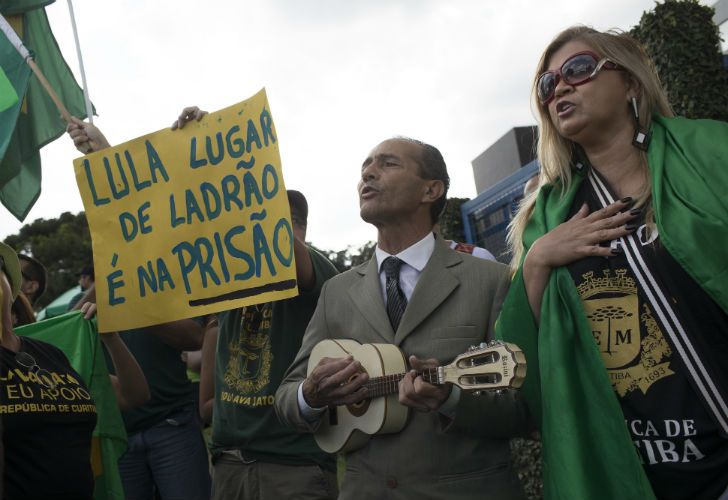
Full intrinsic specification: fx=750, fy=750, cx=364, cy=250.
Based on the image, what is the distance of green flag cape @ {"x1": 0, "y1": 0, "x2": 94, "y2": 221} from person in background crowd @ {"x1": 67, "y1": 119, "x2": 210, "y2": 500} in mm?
523

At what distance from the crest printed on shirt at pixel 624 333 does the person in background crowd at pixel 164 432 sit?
8.84ft

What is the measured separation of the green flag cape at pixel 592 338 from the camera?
2.00 metres

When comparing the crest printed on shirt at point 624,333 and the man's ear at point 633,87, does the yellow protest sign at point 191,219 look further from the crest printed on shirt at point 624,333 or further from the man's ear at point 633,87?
the man's ear at point 633,87

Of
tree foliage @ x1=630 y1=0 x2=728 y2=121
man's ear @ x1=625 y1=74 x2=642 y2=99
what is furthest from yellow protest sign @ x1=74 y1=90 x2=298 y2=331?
→ tree foliage @ x1=630 y1=0 x2=728 y2=121

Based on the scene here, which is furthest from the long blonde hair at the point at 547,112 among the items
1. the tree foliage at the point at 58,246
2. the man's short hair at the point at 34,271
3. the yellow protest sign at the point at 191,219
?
the tree foliage at the point at 58,246

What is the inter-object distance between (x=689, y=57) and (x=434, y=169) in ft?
9.76

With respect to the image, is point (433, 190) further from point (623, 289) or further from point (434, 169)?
point (623, 289)

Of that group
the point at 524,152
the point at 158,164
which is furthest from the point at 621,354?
the point at 524,152

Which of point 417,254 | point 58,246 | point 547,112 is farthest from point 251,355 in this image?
point 58,246

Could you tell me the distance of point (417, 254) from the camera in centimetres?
317

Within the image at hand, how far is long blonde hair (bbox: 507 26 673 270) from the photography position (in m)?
2.41

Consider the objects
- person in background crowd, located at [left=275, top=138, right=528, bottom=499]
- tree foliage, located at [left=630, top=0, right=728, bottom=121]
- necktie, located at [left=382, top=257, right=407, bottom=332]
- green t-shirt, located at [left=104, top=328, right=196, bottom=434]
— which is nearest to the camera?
person in background crowd, located at [left=275, top=138, right=528, bottom=499]

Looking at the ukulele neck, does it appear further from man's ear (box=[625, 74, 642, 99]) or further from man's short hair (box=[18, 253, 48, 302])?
man's short hair (box=[18, 253, 48, 302])

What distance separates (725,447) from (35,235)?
3508 centimetres
